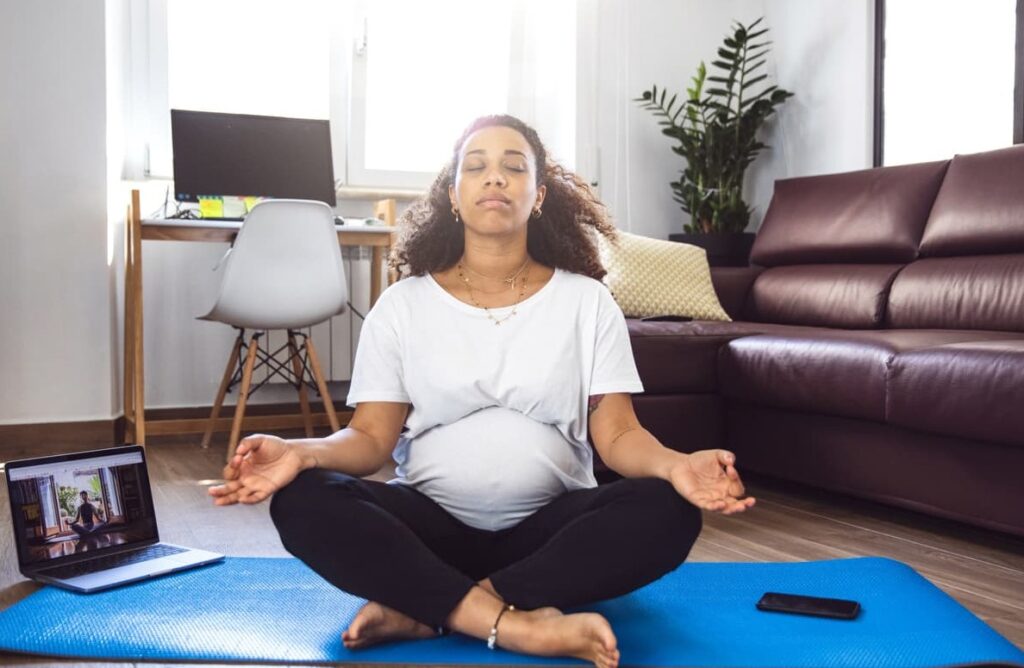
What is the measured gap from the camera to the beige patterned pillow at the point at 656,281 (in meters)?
3.12

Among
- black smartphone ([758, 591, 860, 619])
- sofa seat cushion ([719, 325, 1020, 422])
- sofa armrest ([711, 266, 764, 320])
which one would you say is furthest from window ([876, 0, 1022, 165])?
black smartphone ([758, 591, 860, 619])

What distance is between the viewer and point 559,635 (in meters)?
1.31

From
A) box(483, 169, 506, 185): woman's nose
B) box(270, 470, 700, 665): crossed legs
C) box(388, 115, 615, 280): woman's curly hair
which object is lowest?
box(270, 470, 700, 665): crossed legs

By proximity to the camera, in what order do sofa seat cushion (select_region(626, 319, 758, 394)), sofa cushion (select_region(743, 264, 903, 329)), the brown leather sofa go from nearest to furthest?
the brown leather sofa, sofa seat cushion (select_region(626, 319, 758, 394)), sofa cushion (select_region(743, 264, 903, 329))

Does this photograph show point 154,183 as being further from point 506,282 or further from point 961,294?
point 961,294

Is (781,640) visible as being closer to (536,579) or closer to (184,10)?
(536,579)

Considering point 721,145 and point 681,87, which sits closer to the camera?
point 721,145

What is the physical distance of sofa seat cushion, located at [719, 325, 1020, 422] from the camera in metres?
2.29

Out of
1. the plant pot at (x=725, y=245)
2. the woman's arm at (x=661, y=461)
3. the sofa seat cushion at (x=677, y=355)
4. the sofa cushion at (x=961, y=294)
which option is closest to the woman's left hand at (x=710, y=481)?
the woman's arm at (x=661, y=461)

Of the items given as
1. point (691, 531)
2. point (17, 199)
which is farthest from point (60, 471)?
point (17, 199)

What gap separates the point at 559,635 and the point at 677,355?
157cm

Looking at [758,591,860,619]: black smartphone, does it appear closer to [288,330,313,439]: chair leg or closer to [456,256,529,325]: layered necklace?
[456,256,529,325]: layered necklace

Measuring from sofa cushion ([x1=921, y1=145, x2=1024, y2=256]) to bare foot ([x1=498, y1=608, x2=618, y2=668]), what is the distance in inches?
78.6

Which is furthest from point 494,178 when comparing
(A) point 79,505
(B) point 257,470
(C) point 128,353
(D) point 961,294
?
(C) point 128,353
